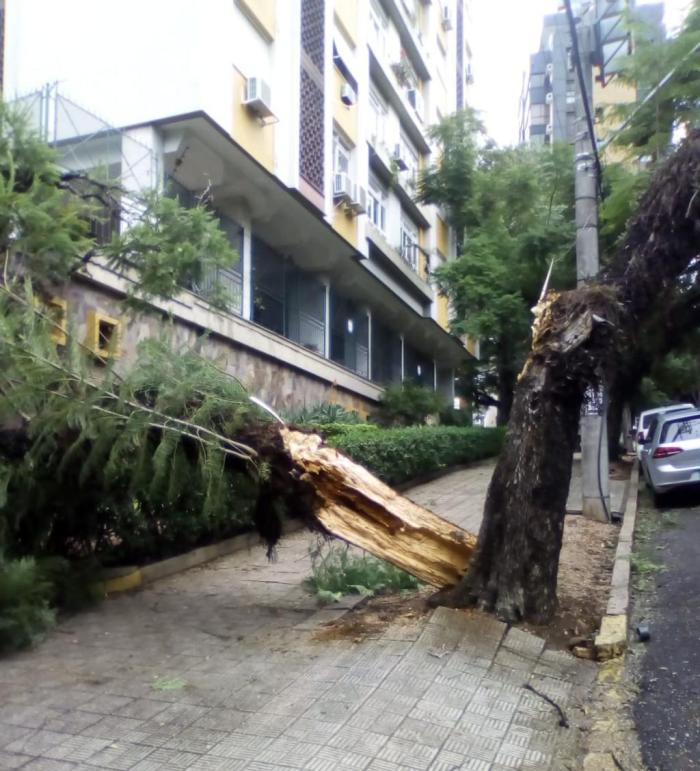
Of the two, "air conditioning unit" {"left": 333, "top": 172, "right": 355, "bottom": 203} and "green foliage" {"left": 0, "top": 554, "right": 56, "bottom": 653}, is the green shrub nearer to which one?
"air conditioning unit" {"left": 333, "top": 172, "right": 355, "bottom": 203}

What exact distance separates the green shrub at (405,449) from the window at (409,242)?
7.03m

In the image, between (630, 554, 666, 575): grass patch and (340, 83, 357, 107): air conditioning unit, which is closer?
(630, 554, 666, 575): grass patch

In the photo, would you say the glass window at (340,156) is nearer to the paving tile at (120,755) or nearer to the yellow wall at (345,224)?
the yellow wall at (345,224)

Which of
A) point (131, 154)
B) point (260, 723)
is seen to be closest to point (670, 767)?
point (260, 723)

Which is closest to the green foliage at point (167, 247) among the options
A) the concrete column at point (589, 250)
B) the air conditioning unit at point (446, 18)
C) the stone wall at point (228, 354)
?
the stone wall at point (228, 354)

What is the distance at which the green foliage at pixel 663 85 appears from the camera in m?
12.4

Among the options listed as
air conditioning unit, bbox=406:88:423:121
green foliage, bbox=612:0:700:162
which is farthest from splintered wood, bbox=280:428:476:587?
air conditioning unit, bbox=406:88:423:121

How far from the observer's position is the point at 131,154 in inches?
522

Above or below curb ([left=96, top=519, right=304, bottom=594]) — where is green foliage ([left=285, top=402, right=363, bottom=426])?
above

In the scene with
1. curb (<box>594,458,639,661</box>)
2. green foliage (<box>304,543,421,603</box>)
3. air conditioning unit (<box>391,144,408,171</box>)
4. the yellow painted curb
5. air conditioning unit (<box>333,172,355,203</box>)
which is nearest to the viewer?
curb (<box>594,458,639,661</box>)

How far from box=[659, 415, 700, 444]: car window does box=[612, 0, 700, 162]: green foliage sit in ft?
15.4

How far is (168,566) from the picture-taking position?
9.13 metres

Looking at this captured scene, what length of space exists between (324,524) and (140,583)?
2.49m

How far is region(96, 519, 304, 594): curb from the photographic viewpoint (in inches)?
329
